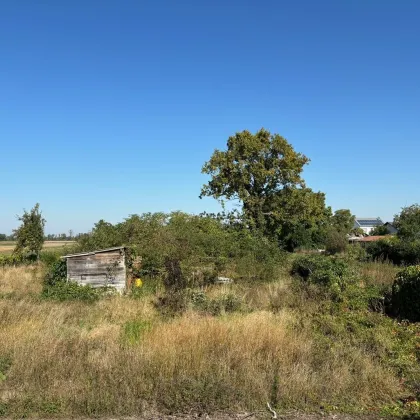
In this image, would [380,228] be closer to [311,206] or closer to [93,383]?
[311,206]

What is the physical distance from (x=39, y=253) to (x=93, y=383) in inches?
1001

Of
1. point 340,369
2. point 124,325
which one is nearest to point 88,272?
point 124,325

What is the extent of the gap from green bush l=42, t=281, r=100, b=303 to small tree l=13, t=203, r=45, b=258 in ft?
45.8

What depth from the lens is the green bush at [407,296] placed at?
1064 centimetres

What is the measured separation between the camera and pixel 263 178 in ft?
135

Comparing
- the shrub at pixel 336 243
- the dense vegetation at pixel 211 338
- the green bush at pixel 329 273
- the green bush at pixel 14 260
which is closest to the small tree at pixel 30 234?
the green bush at pixel 14 260

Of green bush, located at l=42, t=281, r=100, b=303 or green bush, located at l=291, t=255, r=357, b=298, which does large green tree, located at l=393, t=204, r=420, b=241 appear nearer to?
green bush, located at l=291, t=255, r=357, b=298

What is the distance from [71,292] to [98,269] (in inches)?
53.8

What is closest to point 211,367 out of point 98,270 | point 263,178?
point 98,270

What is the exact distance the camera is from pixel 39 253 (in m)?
28.5

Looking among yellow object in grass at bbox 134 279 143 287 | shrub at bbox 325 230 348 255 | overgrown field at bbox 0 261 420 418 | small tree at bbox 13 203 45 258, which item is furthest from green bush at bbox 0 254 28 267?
shrub at bbox 325 230 348 255

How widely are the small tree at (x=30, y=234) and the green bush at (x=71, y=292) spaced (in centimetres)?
1395

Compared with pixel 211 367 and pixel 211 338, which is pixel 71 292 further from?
pixel 211 367

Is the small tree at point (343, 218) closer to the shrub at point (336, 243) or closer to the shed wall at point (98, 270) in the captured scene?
the shrub at point (336, 243)
